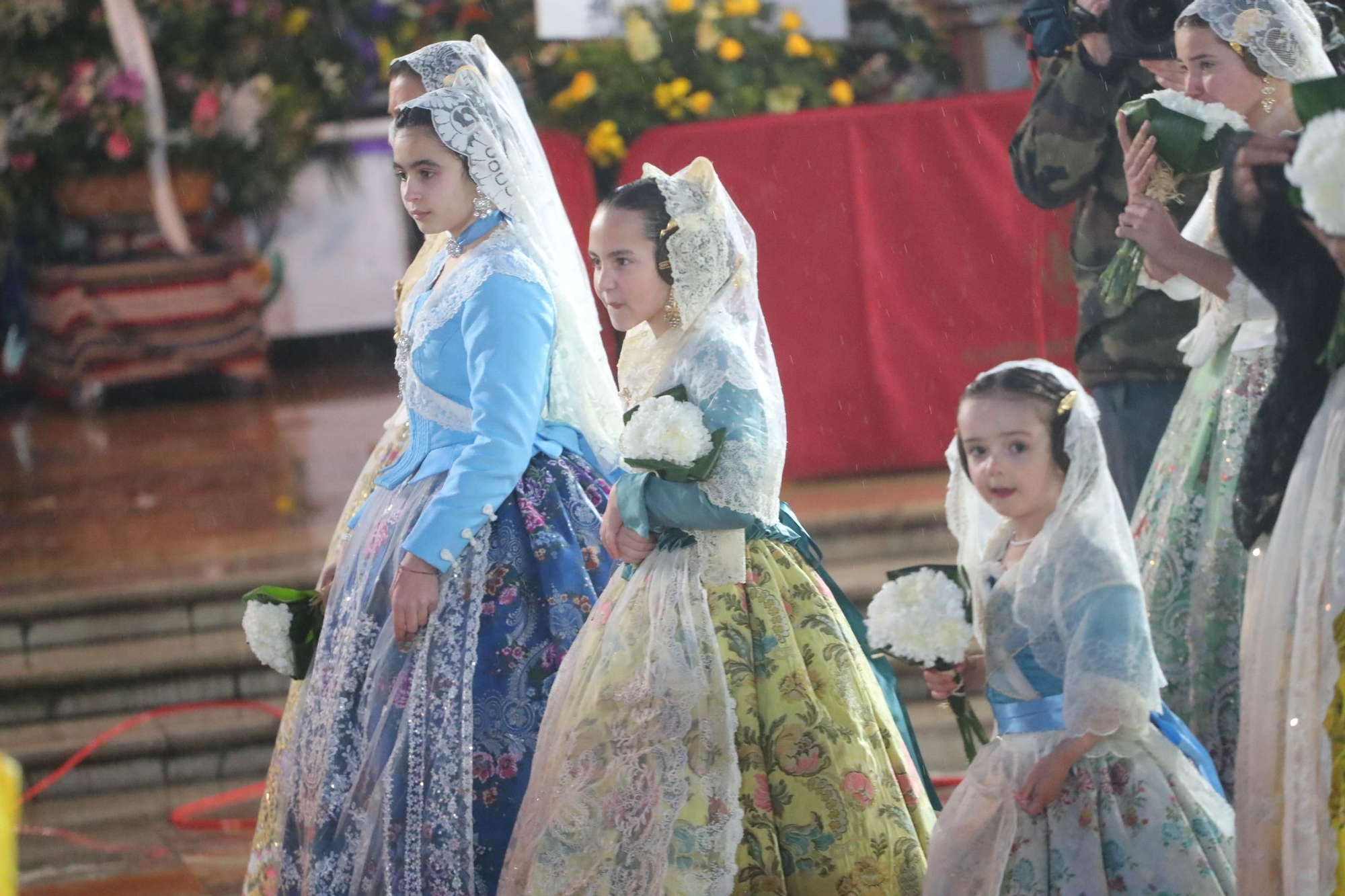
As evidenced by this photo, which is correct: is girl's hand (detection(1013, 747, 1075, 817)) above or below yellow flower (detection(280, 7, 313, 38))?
below

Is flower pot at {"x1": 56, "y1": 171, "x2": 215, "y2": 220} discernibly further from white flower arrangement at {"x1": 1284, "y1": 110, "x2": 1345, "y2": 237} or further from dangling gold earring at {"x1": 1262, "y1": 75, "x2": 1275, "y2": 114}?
white flower arrangement at {"x1": 1284, "y1": 110, "x2": 1345, "y2": 237}

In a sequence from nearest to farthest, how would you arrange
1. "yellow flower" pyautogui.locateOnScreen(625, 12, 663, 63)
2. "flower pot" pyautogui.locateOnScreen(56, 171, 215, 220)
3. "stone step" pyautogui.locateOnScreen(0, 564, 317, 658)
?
"stone step" pyautogui.locateOnScreen(0, 564, 317, 658), "yellow flower" pyautogui.locateOnScreen(625, 12, 663, 63), "flower pot" pyautogui.locateOnScreen(56, 171, 215, 220)

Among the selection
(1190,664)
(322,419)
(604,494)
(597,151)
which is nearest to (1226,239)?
(1190,664)

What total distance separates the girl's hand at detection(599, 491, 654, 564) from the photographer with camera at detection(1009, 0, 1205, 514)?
3.50 ft

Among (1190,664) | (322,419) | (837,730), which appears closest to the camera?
(837,730)

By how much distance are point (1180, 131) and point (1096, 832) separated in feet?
3.69

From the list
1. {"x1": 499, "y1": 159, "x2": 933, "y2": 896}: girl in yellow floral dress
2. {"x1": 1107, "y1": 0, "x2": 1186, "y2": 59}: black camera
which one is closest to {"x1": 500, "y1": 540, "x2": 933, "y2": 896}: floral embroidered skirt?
{"x1": 499, "y1": 159, "x2": 933, "y2": 896}: girl in yellow floral dress

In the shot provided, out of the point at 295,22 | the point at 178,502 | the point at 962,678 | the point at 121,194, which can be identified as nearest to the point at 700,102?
the point at 178,502

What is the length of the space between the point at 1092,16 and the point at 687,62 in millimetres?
2572

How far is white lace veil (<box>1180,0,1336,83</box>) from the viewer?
2596 mm


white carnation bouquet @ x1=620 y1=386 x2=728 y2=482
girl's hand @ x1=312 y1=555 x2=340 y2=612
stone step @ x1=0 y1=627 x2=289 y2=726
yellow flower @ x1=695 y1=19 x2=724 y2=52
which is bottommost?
stone step @ x1=0 y1=627 x2=289 y2=726

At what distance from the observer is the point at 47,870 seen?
384 cm

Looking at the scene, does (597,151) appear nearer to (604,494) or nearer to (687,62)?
(687,62)

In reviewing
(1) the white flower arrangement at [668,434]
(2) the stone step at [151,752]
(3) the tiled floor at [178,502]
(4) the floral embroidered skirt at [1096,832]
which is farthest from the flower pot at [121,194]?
(4) the floral embroidered skirt at [1096,832]
